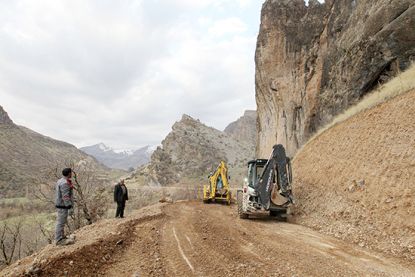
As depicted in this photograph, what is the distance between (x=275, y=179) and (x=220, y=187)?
10.5 m

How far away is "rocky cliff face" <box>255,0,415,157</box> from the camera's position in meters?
18.6

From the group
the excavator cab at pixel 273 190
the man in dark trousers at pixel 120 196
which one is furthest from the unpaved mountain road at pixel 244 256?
the man in dark trousers at pixel 120 196

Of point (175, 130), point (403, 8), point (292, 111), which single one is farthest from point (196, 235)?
point (175, 130)

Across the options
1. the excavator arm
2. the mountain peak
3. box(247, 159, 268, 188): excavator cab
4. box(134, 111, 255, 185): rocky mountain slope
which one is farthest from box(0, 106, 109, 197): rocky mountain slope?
the excavator arm

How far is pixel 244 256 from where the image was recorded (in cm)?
759

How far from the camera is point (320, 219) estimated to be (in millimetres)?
12219

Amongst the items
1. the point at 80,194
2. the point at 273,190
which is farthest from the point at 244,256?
the point at 80,194

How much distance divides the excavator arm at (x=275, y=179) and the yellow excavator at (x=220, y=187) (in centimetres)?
963

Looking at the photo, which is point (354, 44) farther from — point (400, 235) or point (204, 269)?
point (204, 269)

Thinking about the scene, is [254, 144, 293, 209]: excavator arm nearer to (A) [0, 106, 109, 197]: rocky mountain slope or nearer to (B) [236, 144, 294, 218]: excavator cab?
(B) [236, 144, 294, 218]: excavator cab

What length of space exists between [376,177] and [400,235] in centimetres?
296

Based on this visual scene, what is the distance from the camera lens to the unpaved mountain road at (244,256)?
21.4 ft

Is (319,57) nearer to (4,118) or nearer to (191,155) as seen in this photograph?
(191,155)

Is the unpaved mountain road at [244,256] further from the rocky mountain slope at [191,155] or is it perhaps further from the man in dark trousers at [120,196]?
the rocky mountain slope at [191,155]
